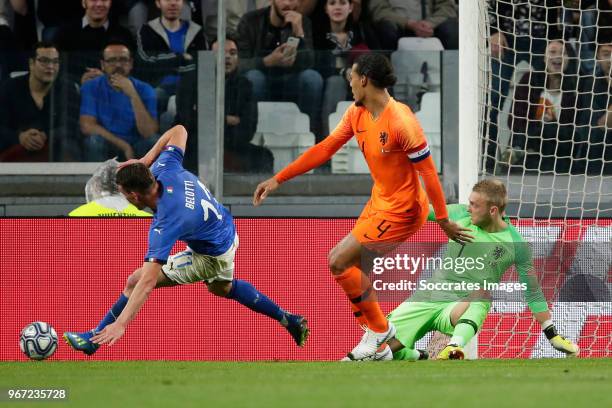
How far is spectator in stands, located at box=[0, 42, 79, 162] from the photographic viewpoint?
12016 millimetres

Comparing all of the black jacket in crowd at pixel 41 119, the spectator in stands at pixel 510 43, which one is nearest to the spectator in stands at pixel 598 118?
the spectator in stands at pixel 510 43

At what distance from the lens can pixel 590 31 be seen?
1277 cm

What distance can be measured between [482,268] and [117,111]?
433 cm

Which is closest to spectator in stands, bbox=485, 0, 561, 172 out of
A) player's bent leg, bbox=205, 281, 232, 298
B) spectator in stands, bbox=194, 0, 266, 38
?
spectator in stands, bbox=194, 0, 266, 38

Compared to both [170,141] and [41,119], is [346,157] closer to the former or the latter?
[41,119]

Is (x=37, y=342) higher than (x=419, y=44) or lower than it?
lower

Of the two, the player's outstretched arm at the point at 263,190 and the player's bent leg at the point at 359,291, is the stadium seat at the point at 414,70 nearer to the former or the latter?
the player's bent leg at the point at 359,291

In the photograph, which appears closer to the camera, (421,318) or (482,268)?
(421,318)

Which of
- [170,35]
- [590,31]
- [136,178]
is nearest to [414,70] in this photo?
[590,31]

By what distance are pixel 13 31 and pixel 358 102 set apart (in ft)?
20.6

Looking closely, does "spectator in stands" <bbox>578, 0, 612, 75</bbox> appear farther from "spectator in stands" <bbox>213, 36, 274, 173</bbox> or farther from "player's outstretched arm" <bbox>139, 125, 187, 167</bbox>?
"player's outstretched arm" <bbox>139, 125, 187, 167</bbox>

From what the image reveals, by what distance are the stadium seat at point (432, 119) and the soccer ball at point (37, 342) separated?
4.56 m

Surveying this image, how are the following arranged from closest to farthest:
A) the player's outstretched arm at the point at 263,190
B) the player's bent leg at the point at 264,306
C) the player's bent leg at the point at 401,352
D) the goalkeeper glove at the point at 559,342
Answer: the player's outstretched arm at the point at 263,190 → the player's bent leg at the point at 401,352 → the goalkeeper glove at the point at 559,342 → the player's bent leg at the point at 264,306

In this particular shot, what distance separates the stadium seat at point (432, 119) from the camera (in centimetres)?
1177
